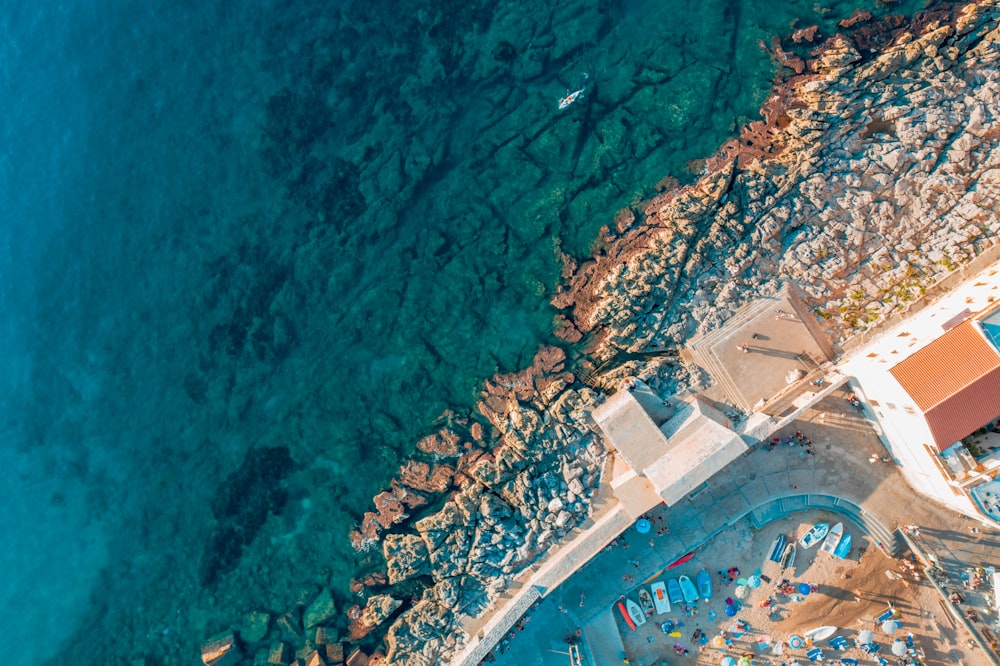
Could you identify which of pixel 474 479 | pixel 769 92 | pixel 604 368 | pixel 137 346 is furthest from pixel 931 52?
pixel 137 346

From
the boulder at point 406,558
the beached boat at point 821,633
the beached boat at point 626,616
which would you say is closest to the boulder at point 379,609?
the boulder at point 406,558

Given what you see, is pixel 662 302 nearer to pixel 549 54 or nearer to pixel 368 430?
pixel 549 54

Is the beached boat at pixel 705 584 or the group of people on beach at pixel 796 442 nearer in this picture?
the group of people on beach at pixel 796 442

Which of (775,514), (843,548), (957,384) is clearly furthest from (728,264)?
(843,548)

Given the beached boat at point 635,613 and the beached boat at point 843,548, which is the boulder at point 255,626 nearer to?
the beached boat at point 635,613

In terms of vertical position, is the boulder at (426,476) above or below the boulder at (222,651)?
above

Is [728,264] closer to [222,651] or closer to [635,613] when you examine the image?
[635,613]
